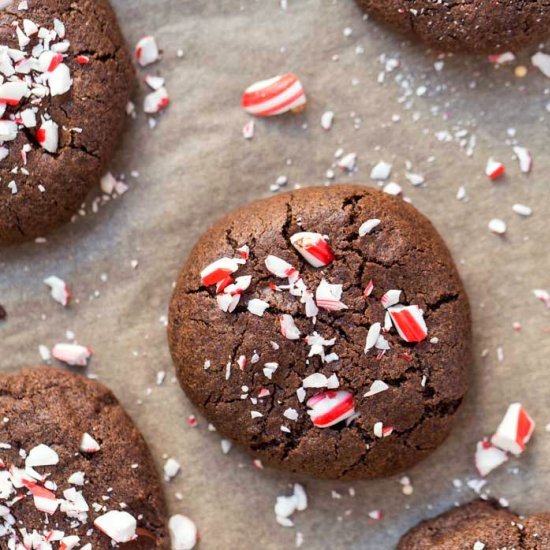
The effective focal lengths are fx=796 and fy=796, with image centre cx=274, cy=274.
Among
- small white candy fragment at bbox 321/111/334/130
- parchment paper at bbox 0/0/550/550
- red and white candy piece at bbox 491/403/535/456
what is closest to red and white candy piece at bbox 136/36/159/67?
parchment paper at bbox 0/0/550/550

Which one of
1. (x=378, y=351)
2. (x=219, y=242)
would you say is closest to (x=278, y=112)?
(x=219, y=242)

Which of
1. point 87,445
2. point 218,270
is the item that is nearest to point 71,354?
point 87,445

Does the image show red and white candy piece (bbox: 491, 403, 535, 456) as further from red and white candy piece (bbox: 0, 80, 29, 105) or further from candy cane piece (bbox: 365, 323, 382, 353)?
red and white candy piece (bbox: 0, 80, 29, 105)

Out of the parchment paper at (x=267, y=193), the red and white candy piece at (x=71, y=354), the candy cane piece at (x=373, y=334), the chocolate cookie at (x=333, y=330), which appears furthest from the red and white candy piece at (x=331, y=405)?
the red and white candy piece at (x=71, y=354)

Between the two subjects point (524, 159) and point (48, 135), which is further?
point (524, 159)

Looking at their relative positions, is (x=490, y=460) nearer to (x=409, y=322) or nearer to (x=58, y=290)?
(x=409, y=322)

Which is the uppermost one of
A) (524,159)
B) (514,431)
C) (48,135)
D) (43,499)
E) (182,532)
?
(48,135)
